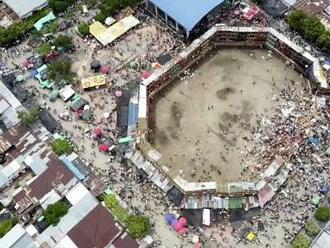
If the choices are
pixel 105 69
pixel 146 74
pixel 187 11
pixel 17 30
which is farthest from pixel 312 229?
pixel 17 30

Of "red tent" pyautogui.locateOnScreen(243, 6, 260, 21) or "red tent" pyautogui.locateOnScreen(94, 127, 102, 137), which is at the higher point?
"red tent" pyautogui.locateOnScreen(94, 127, 102, 137)

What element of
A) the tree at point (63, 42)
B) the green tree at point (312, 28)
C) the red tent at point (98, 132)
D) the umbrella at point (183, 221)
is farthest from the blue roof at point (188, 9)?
the umbrella at point (183, 221)

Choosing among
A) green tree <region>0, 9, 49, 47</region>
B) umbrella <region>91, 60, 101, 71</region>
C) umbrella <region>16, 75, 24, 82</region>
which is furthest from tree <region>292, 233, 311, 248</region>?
green tree <region>0, 9, 49, 47</region>

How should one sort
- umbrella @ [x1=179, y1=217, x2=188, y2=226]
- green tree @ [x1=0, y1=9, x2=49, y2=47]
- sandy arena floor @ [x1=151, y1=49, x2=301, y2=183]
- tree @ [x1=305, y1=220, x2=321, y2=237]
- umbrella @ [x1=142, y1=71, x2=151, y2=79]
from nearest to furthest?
1. tree @ [x1=305, y1=220, x2=321, y2=237]
2. umbrella @ [x1=179, y1=217, x2=188, y2=226]
3. sandy arena floor @ [x1=151, y1=49, x2=301, y2=183]
4. umbrella @ [x1=142, y1=71, x2=151, y2=79]
5. green tree @ [x1=0, y1=9, x2=49, y2=47]

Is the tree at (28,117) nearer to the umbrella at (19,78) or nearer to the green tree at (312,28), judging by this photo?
the umbrella at (19,78)

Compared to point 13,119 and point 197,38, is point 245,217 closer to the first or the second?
point 197,38

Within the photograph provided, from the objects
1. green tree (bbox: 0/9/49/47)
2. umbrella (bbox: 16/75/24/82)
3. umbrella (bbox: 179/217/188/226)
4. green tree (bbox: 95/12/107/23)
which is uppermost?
green tree (bbox: 0/9/49/47)

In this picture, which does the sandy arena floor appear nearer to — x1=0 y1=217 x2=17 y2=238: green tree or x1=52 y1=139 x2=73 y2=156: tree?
x1=52 y1=139 x2=73 y2=156: tree

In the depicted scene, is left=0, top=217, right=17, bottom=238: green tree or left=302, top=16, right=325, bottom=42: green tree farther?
left=302, top=16, right=325, bottom=42: green tree
